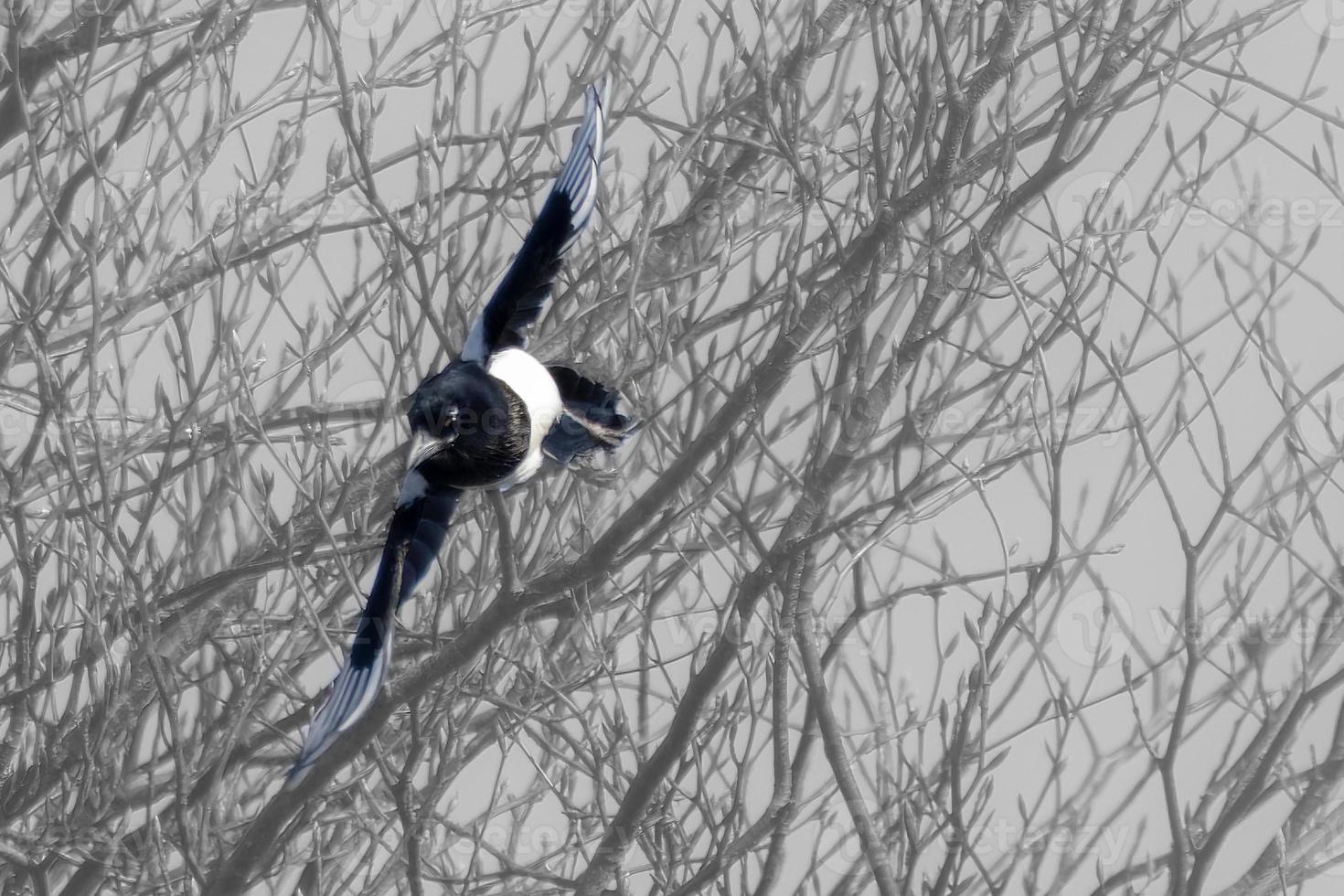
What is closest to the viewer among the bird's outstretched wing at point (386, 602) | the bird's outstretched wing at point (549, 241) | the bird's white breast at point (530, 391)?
the bird's outstretched wing at point (386, 602)

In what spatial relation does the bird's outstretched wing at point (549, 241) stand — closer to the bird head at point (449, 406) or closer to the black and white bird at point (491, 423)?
the black and white bird at point (491, 423)

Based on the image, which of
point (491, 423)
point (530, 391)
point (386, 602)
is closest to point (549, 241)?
point (530, 391)

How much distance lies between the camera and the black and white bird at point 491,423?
Result: 140 centimetres

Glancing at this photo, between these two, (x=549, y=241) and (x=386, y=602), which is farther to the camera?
(x=549, y=241)

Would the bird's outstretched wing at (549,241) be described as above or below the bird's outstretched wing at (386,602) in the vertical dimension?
above

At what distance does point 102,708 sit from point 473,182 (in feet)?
4.78

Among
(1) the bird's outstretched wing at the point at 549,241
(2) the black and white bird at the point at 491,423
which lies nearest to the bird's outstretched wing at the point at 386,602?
(2) the black and white bird at the point at 491,423

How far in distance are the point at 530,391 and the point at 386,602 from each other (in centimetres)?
30

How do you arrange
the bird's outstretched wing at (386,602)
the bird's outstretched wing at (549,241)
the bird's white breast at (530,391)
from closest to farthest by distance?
1. the bird's outstretched wing at (386,602)
2. the bird's white breast at (530,391)
3. the bird's outstretched wing at (549,241)

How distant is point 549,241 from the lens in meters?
1.69

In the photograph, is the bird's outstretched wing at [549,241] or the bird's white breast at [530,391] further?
the bird's outstretched wing at [549,241]

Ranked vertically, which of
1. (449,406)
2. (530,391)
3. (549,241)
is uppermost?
(549,241)

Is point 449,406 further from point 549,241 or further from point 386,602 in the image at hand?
point 549,241

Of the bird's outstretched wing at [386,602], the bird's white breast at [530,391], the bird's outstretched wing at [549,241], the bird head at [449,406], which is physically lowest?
the bird's outstretched wing at [386,602]
